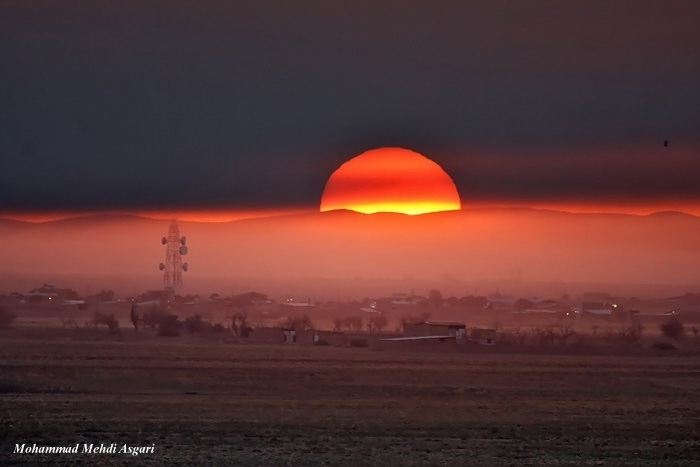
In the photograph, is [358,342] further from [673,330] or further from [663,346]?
[673,330]

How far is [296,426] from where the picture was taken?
112 ft

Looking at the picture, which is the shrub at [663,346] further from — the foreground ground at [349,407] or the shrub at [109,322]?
the shrub at [109,322]

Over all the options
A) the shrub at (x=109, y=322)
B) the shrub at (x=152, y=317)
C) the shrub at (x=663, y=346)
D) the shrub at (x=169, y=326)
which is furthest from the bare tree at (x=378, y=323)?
the shrub at (x=663, y=346)

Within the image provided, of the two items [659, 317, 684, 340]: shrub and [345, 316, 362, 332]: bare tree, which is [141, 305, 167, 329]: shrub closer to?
[345, 316, 362, 332]: bare tree

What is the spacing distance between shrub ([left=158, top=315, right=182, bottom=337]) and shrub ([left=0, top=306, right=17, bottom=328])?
398 inches

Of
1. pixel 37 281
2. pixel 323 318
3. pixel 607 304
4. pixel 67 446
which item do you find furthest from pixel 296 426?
pixel 37 281

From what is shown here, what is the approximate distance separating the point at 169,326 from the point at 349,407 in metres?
43.8

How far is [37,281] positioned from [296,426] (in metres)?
88.1

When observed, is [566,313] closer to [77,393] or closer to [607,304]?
[607,304]

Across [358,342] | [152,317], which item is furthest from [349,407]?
[152,317]

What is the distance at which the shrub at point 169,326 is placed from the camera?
261 ft

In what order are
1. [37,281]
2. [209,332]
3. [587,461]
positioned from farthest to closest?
[37,281]
[209,332]
[587,461]

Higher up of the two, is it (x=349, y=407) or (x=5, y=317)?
(x=5, y=317)

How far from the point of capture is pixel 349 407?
128 ft
